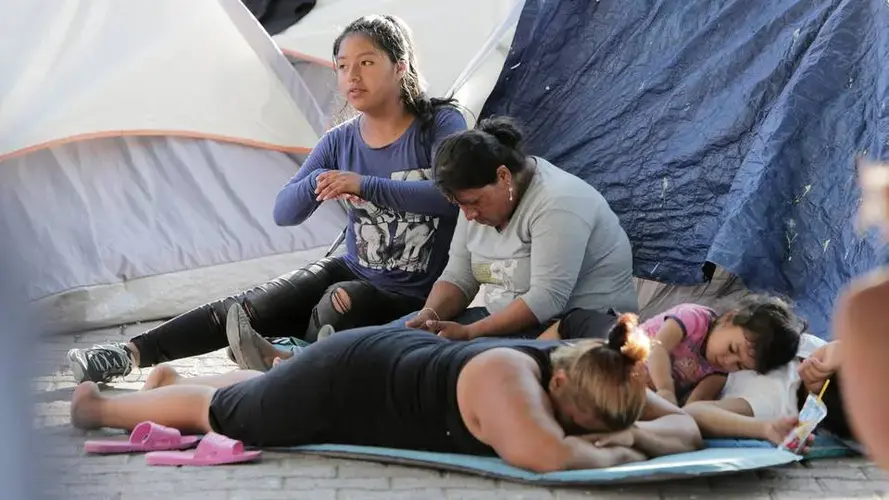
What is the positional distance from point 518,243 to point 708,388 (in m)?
0.63

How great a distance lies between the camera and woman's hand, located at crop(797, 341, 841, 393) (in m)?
3.32

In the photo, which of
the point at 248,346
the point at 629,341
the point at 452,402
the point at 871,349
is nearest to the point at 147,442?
the point at 248,346

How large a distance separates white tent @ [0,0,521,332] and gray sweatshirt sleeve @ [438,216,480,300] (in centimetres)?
72

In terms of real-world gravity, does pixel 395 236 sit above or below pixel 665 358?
above

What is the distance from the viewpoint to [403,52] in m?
4.04

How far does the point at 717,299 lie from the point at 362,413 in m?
1.30

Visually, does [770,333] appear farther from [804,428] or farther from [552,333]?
[552,333]

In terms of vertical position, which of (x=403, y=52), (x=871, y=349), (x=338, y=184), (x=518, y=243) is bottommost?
(x=518, y=243)

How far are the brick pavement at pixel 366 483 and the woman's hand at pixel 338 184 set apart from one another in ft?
3.03

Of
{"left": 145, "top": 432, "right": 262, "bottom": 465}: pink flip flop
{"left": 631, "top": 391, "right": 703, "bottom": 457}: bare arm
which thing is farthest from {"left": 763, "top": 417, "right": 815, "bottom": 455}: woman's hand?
{"left": 145, "top": 432, "right": 262, "bottom": 465}: pink flip flop

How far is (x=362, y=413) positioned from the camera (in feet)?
10.2

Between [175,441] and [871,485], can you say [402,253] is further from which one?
[871,485]

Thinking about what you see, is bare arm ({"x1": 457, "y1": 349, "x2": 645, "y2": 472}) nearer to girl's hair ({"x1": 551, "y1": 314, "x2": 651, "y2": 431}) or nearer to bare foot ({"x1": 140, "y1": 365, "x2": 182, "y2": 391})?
girl's hair ({"x1": 551, "y1": 314, "x2": 651, "y2": 431})

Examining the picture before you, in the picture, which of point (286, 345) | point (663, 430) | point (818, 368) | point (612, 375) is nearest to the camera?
point (612, 375)
